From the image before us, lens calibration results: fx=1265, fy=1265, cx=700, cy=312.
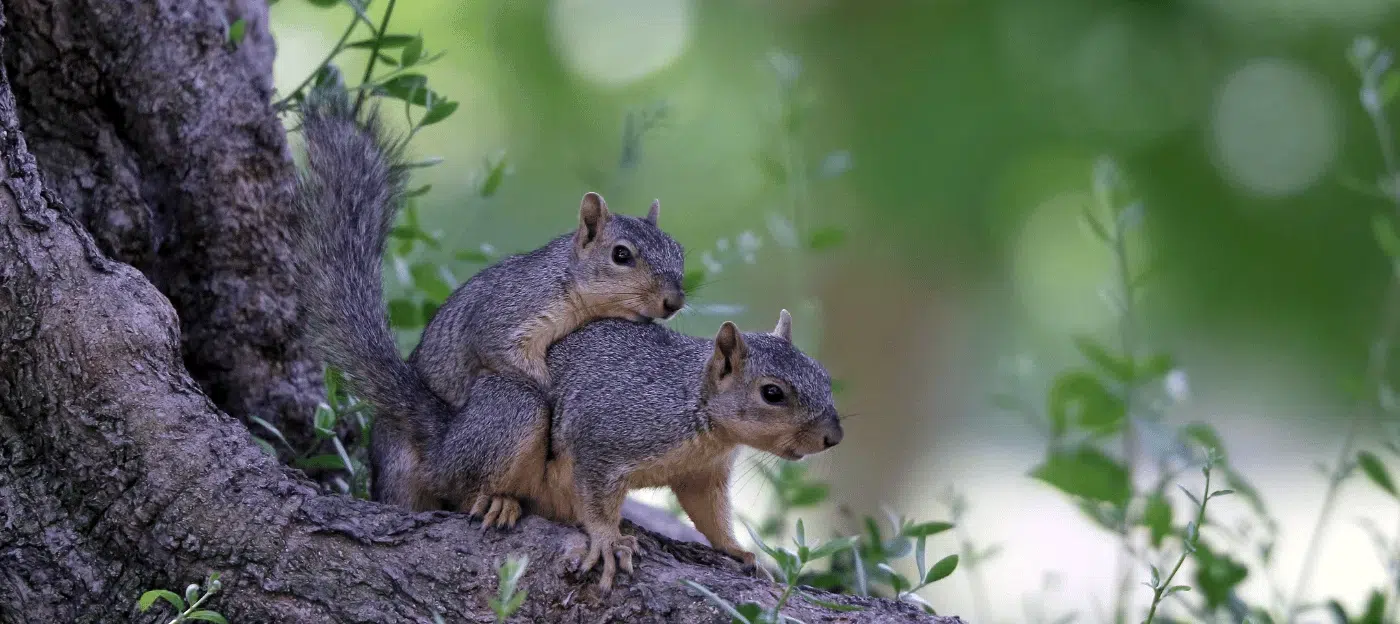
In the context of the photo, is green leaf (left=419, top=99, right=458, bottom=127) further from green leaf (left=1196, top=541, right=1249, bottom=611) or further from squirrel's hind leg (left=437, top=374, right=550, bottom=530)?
green leaf (left=1196, top=541, right=1249, bottom=611)

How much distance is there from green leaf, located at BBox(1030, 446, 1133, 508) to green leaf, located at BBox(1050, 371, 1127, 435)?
7cm

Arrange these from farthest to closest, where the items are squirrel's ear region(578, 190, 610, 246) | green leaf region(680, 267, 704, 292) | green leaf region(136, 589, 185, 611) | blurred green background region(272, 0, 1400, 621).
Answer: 1. blurred green background region(272, 0, 1400, 621)
2. green leaf region(680, 267, 704, 292)
3. squirrel's ear region(578, 190, 610, 246)
4. green leaf region(136, 589, 185, 611)

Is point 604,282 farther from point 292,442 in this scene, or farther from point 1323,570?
point 1323,570

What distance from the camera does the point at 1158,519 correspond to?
6.48ft

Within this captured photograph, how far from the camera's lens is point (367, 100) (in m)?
1.95

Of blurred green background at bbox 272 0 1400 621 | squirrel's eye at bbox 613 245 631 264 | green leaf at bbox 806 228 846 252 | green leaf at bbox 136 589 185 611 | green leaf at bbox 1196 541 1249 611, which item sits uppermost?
blurred green background at bbox 272 0 1400 621

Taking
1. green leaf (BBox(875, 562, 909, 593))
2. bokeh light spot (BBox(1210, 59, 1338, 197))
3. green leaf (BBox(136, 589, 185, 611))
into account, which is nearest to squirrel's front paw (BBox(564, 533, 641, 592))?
green leaf (BBox(875, 562, 909, 593))

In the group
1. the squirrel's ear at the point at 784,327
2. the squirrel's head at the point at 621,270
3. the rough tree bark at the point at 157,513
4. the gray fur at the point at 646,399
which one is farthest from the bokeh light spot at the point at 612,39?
the rough tree bark at the point at 157,513

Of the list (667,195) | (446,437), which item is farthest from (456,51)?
(446,437)

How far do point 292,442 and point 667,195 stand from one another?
282 centimetres

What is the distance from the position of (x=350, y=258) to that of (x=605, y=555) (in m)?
0.66

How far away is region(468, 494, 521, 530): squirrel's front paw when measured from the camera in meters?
1.61

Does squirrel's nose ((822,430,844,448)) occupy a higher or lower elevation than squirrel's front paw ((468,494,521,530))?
higher

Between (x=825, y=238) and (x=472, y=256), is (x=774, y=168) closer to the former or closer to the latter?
(x=825, y=238)
